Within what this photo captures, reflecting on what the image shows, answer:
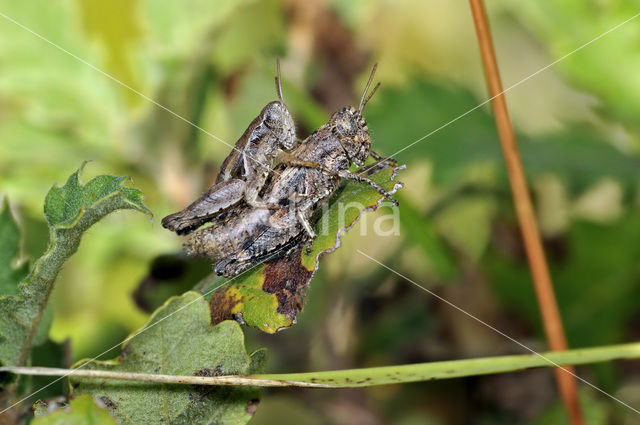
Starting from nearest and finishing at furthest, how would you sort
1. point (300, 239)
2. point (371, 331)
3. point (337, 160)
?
point (300, 239)
point (337, 160)
point (371, 331)

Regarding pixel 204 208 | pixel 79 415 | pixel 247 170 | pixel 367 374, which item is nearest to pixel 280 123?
pixel 247 170

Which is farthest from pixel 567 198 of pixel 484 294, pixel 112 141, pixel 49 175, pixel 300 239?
pixel 49 175

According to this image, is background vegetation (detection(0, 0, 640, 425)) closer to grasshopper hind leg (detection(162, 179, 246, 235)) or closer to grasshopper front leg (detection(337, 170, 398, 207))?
Answer: grasshopper front leg (detection(337, 170, 398, 207))

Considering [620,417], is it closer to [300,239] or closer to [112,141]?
[300,239]

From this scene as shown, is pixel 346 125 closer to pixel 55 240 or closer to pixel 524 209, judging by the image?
pixel 524 209

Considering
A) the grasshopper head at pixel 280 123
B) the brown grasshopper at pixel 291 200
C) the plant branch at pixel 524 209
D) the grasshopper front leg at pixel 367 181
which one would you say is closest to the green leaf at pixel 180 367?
the brown grasshopper at pixel 291 200

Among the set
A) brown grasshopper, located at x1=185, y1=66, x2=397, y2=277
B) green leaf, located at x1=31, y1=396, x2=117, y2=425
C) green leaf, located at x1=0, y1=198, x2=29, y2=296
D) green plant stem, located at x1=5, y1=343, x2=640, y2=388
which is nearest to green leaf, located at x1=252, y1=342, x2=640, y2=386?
green plant stem, located at x1=5, y1=343, x2=640, y2=388
